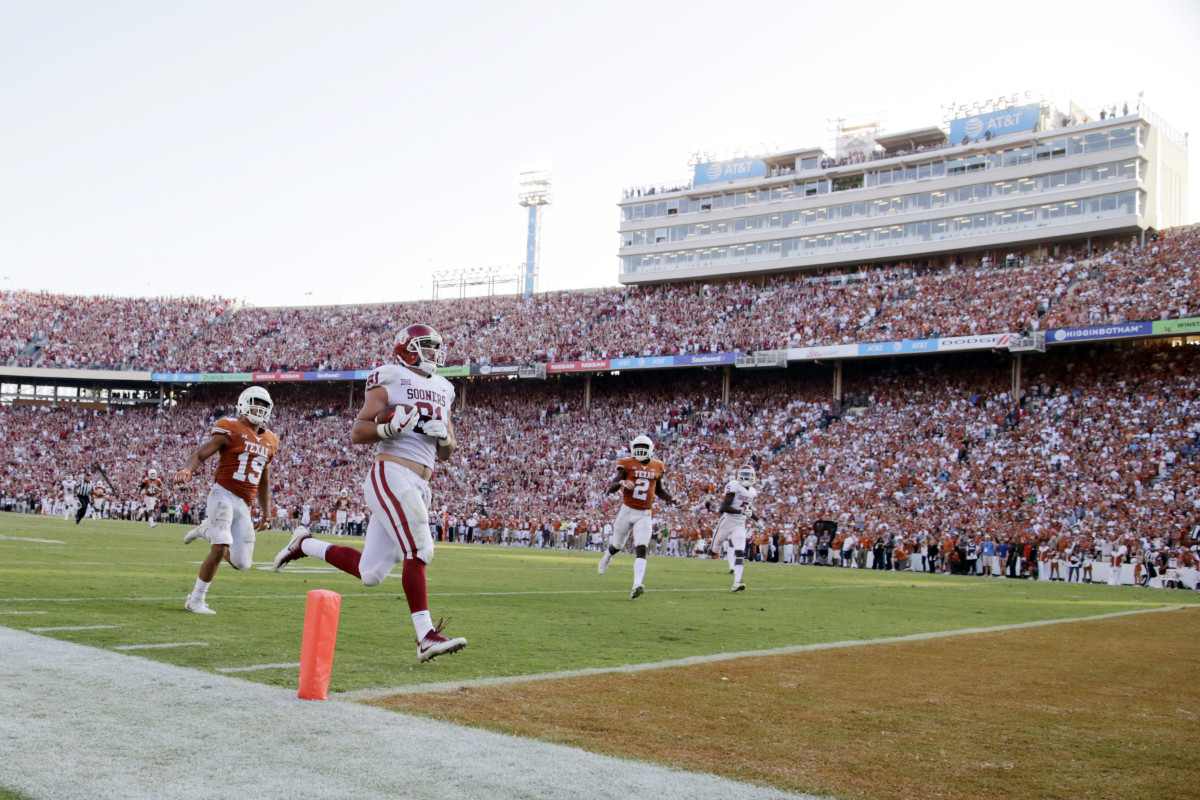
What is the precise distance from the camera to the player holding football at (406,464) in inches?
257

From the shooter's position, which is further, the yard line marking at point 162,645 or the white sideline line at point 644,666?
the yard line marking at point 162,645

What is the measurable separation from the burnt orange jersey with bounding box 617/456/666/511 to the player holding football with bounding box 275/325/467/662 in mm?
7145

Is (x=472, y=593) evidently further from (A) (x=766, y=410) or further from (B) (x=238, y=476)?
(A) (x=766, y=410)

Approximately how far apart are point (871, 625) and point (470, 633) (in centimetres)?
478

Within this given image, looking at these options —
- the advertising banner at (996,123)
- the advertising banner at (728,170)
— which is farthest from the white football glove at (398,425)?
the advertising banner at (728,170)

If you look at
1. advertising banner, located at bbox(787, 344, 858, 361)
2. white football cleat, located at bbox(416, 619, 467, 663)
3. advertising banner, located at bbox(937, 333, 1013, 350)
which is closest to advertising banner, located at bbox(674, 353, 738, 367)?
advertising banner, located at bbox(787, 344, 858, 361)

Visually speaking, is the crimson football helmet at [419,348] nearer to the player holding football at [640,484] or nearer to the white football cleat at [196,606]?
the white football cleat at [196,606]

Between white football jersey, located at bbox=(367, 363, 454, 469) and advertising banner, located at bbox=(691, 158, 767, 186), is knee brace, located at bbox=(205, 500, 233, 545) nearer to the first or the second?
white football jersey, located at bbox=(367, 363, 454, 469)

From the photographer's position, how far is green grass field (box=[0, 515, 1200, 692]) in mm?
6977

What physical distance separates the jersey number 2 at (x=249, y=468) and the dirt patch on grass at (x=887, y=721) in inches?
195

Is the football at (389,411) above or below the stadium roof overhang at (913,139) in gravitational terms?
below

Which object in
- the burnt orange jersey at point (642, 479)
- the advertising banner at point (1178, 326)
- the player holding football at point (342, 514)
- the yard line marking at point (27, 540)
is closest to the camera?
the burnt orange jersey at point (642, 479)

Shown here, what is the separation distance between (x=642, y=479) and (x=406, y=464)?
7537 millimetres

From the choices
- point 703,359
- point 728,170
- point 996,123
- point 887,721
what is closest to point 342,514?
point 703,359
